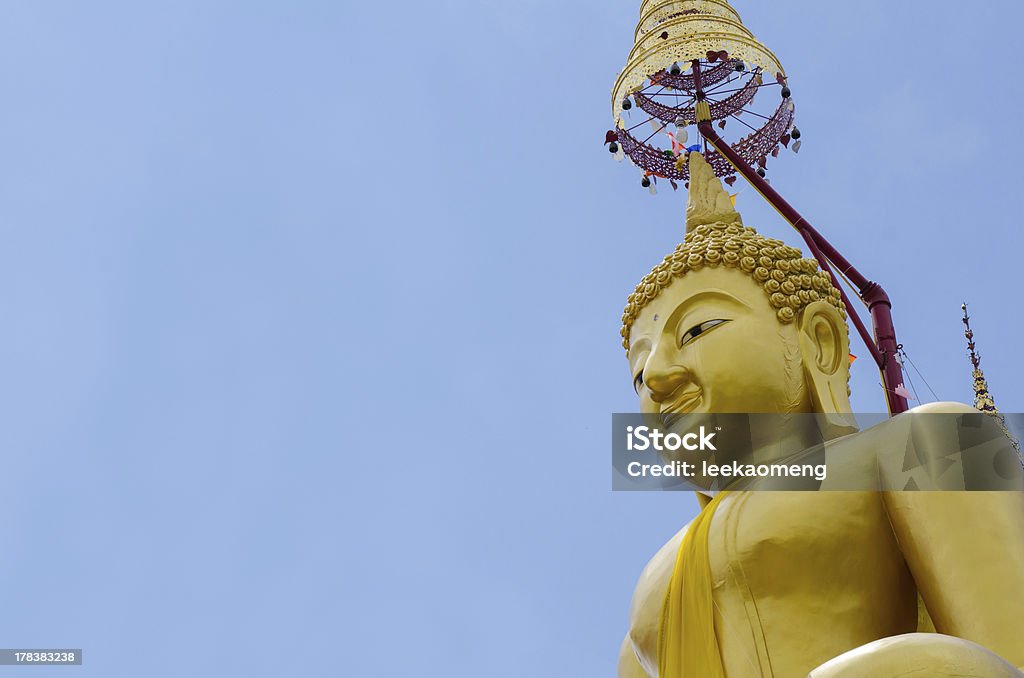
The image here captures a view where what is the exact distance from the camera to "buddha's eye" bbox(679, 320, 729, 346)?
5.58m

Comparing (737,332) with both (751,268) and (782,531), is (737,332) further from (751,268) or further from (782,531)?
(782,531)

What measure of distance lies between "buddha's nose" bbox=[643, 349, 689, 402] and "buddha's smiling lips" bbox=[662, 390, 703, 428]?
0.13 ft

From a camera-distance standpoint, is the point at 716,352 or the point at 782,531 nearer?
the point at 782,531

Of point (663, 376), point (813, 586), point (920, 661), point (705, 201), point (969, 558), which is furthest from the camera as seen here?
point (705, 201)

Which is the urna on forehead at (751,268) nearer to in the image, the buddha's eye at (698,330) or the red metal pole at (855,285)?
the buddha's eye at (698,330)

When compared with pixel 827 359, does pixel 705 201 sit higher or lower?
higher

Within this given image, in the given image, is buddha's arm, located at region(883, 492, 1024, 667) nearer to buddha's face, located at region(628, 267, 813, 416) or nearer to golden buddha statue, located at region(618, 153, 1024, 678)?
golden buddha statue, located at region(618, 153, 1024, 678)

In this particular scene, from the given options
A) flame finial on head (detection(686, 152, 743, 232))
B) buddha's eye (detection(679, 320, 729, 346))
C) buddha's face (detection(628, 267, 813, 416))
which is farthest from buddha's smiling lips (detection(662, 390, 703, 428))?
flame finial on head (detection(686, 152, 743, 232))

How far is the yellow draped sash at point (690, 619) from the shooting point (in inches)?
199

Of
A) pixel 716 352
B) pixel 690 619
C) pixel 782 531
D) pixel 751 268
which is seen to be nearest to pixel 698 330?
pixel 716 352

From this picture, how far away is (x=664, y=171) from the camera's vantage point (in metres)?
11.2

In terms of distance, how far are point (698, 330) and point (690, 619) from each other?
1.16 m

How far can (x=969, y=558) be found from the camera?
4602 millimetres

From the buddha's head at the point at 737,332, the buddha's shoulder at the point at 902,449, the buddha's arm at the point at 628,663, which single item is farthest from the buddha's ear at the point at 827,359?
the buddha's arm at the point at 628,663
